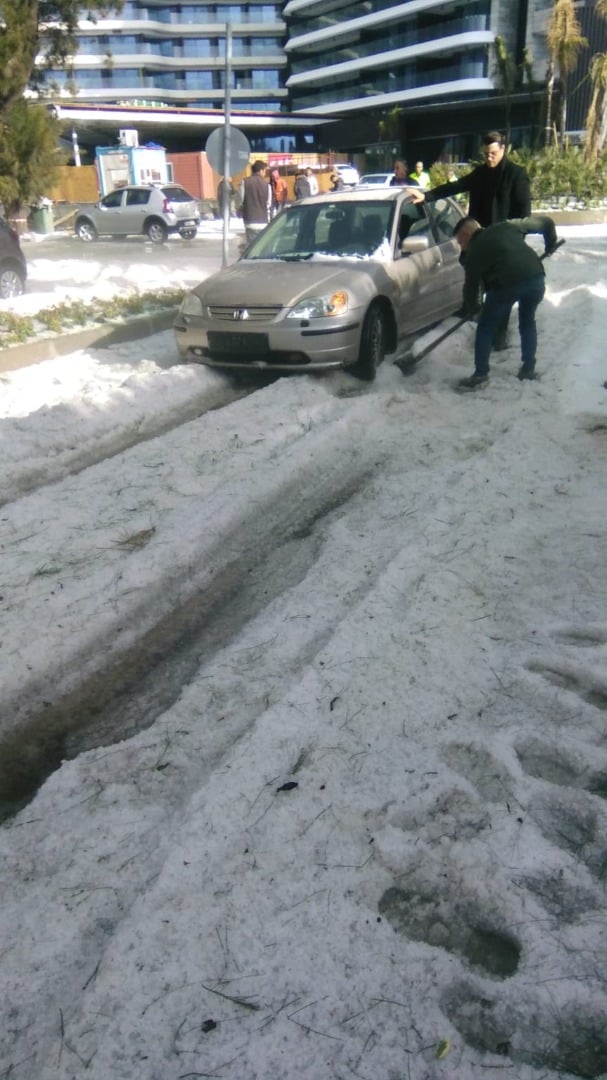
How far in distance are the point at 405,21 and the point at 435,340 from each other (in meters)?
65.8

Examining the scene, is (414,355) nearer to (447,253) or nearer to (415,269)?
(415,269)

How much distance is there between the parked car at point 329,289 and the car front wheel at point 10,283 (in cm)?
485

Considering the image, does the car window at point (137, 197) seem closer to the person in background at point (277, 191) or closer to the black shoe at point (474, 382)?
the person in background at point (277, 191)

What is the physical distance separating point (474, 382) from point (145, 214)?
24282mm

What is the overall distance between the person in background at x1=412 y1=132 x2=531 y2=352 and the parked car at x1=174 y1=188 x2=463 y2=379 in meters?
0.67

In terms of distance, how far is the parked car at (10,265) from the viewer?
464 inches

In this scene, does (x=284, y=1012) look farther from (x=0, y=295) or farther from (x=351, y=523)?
(x=0, y=295)

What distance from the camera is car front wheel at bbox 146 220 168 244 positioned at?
28109 millimetres

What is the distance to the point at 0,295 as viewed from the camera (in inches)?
470

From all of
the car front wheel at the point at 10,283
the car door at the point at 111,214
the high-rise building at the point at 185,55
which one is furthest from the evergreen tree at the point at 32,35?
the high-rise building at the point at 185,55

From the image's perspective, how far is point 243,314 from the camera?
24.2ft

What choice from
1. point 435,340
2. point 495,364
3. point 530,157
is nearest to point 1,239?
point 435,340

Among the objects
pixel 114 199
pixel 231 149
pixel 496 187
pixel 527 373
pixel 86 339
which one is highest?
pixel 231 149

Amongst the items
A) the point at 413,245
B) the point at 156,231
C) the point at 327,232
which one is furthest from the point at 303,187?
the point at 413,245
